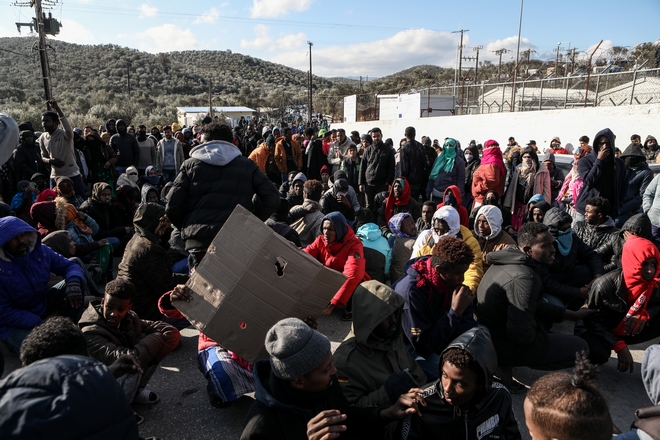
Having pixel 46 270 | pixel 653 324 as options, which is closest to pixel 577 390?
pixel 653 324

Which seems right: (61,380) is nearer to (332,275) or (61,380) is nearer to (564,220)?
(332,275)

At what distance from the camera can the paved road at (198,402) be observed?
9.95 feet

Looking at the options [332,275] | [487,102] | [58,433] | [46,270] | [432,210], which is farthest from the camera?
[487,102]

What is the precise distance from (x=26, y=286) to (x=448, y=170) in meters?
6.69

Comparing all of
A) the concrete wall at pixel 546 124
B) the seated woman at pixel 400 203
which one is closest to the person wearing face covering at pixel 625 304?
the seated woman at pixel 400 203

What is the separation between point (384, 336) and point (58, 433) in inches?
81.1

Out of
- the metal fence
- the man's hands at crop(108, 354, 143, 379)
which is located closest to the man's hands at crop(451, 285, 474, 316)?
the man's hands at crop(108, 354, 143, 379)

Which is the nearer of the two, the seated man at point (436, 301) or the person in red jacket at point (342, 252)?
the seated man at point (436, 301)

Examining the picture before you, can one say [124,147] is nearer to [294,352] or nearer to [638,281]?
[294,352]

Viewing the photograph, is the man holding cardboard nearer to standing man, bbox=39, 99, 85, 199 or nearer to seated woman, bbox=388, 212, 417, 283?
seated woman, bbox=388, 212, 417, 283

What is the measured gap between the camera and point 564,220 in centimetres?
464

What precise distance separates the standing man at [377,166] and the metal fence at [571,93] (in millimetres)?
10644

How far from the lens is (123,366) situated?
239 cm

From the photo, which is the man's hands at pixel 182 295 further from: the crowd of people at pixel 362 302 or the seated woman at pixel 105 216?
the seated woman at pixel 105 216
